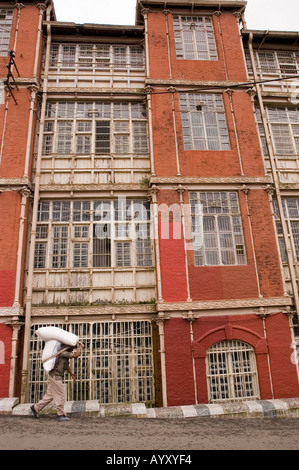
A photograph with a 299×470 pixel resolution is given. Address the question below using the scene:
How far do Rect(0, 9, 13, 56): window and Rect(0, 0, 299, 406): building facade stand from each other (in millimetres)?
76

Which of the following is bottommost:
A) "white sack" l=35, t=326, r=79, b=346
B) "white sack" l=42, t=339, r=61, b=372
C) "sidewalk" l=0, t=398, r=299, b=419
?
"sidewalk" l=0, t=398, r=299, b=419

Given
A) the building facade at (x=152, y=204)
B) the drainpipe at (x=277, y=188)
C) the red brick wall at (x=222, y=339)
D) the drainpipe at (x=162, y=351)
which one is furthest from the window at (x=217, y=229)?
the drainpipe at (x=162, y=351)

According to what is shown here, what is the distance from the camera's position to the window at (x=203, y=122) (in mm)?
11867

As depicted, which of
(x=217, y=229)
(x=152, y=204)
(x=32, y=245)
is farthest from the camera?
(x=217, y=229)

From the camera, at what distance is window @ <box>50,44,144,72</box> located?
12.9 metres

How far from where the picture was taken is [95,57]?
13070 mm

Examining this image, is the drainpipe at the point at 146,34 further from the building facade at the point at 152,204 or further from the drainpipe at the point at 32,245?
the drainpipe at the point at 32,245

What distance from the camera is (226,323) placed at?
9867mm

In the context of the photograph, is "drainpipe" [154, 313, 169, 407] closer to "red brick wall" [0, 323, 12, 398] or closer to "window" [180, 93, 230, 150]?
"red brick wall" [0, 323, 12, 398]

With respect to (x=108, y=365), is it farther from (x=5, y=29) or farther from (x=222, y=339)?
(x=5, y=29)

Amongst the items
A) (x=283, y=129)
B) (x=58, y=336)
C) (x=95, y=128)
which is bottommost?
(x=58, y=336)

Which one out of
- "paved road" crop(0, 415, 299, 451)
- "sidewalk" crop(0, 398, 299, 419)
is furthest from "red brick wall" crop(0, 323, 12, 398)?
"paved road" crop(0, 415, 299, 451)

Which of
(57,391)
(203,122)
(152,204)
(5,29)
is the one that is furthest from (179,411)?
(5,29)

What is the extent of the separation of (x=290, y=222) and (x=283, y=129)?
384 centimetres
